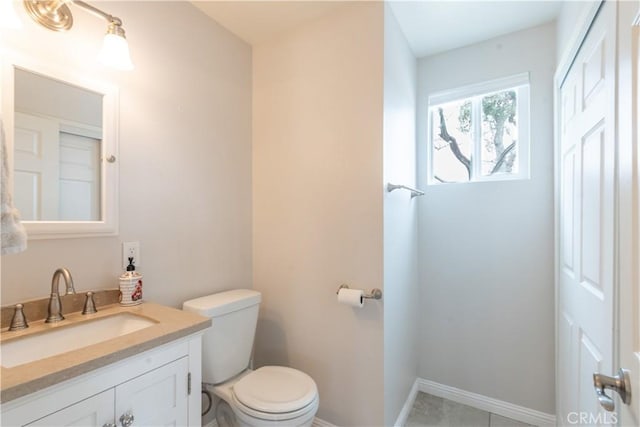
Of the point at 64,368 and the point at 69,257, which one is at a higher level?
the point at 69,257

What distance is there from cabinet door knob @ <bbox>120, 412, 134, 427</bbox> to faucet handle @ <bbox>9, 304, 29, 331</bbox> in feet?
1.61

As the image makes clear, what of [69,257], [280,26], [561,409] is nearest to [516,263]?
[561,409]

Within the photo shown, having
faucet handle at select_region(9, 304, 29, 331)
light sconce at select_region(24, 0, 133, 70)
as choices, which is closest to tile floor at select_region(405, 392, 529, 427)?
faucet handle at select_region(9, 304, 29, 331)

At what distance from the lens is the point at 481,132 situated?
207cm

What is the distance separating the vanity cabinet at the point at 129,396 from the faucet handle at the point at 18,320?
17.0 inches

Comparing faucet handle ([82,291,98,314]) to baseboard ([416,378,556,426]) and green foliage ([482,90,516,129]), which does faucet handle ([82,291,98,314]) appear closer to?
baseboard ([416,378,556,426])

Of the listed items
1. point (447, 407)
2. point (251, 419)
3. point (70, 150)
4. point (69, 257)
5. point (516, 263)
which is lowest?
point (447, 407)

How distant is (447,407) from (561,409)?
0.63 metres

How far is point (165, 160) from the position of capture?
151 cm

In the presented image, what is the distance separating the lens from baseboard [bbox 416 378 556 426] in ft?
5.85

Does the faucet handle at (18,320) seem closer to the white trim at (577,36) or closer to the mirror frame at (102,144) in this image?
the mirror frame at (102,144)

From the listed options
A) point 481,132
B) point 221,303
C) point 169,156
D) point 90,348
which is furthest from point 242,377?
point 481,132

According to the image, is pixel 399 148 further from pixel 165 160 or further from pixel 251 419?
pixel 251 419

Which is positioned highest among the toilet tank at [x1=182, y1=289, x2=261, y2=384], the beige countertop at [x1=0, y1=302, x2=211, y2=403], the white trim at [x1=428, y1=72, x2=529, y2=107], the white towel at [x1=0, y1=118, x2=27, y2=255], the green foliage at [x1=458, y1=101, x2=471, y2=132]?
the white trim at [x1=428, y1=72, x2=529, y2=107]
